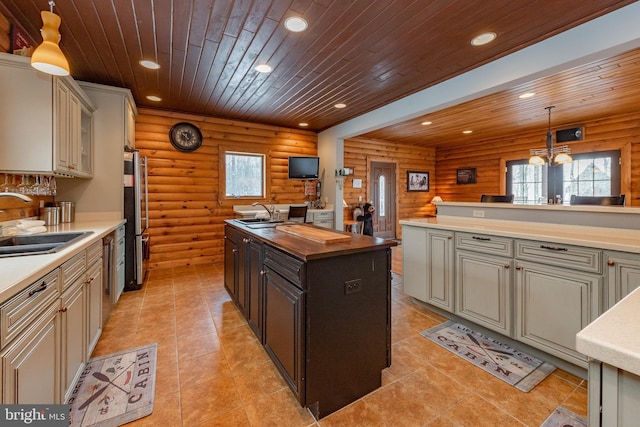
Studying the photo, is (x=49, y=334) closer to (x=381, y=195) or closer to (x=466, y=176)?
(x=381, y=195)

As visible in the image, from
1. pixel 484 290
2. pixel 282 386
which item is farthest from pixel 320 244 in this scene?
pixel 484 290

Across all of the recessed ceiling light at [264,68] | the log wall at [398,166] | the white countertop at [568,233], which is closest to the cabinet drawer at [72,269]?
the recessed ceiling light at [264,68]

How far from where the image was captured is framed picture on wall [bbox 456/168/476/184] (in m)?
7.46

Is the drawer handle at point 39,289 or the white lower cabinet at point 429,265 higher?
the drawer handle at point 39,289

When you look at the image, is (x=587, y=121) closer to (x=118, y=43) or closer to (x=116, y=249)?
(x=118, y=43)

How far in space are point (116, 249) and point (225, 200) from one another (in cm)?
237

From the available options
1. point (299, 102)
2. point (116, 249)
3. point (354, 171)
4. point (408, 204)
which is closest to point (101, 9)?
point (116, 249)

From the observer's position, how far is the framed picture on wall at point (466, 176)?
294 inches

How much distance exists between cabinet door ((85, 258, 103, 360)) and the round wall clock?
298 centimetres

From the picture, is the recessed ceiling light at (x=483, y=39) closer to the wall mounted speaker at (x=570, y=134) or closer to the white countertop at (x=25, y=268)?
the white countertop at (x=25, y=268)

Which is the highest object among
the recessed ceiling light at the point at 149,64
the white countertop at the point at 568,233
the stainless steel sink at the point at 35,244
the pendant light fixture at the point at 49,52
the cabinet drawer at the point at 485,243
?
the recessed ceiling light at the point at 149,64

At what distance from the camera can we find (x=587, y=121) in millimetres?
5352

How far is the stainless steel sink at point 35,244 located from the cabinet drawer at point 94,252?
0.10 m

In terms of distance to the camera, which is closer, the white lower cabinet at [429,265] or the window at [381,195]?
the white lower cabinet at [429,265]
